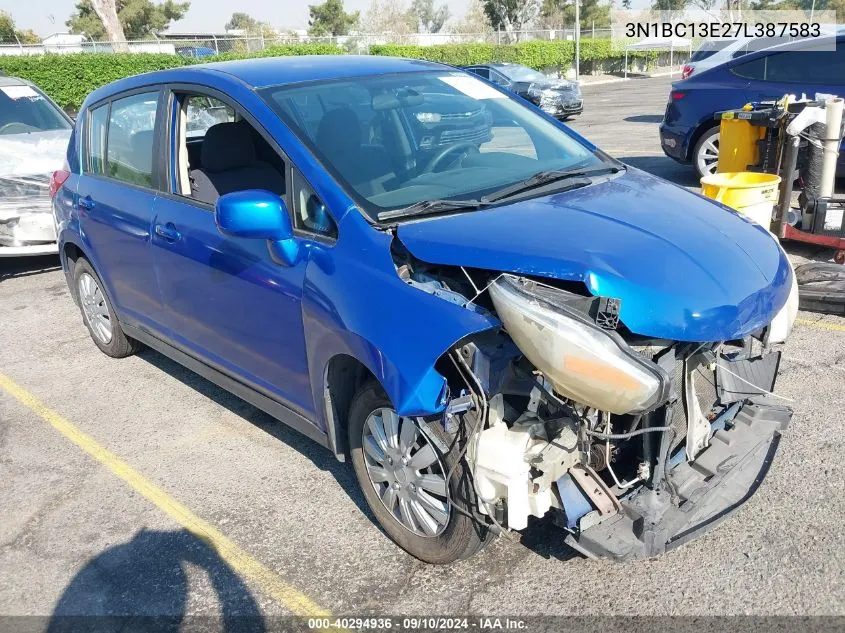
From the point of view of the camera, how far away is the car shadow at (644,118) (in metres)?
16.7

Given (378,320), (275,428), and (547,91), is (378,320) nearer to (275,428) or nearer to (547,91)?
(275,428)

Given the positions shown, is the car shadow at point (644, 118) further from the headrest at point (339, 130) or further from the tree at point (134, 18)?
the tree at point (134, 18)

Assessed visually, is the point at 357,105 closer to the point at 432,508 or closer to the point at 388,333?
the point at 388,333

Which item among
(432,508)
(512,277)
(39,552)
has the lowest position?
(39,552)

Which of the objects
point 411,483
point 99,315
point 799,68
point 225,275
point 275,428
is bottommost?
point 275,428

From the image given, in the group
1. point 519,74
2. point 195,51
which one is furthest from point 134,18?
point 519,74

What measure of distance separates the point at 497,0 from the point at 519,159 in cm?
5720

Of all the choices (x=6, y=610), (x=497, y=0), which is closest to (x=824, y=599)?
(x=6, y=610)

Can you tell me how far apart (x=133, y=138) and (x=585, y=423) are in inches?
128

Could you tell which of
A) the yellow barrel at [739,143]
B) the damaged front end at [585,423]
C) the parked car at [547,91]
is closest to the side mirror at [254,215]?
the damaged front end at [585,423]

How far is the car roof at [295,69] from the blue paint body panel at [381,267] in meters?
0.01

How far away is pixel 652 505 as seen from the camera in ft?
8.52

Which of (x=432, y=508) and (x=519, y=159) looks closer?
(x=432, y=508)

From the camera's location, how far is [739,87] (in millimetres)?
8594
